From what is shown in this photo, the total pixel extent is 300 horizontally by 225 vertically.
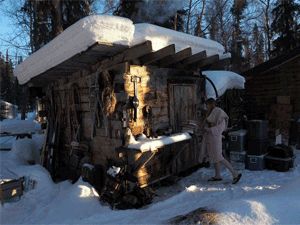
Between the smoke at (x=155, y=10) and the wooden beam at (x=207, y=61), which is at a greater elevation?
the smoke at (x=155, y=10)

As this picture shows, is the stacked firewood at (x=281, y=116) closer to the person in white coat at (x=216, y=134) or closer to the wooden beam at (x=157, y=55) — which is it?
the person in white coat at (x=216, y=134)

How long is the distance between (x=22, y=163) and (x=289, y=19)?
73.2 feet

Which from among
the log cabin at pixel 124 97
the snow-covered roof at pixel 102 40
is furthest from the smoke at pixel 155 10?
the snow-covered roof at pixel 102 40

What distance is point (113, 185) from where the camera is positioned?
694 centimetres

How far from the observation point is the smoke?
835 inches

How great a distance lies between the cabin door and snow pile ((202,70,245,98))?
2.81 feet

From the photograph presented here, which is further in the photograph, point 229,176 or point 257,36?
point 257,36

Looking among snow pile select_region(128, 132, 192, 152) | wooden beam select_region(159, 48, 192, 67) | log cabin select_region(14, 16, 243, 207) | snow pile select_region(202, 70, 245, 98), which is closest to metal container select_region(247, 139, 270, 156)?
log cabin select_region(14, 16, 243, 207)

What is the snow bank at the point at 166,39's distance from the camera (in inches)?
299

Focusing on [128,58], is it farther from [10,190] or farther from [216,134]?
[10,190]

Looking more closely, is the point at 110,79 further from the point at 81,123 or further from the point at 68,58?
the point at 81,123

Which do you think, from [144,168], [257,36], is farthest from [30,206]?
[257,36]

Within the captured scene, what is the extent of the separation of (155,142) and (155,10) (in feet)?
53.7

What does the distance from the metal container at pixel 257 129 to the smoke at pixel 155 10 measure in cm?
1353
